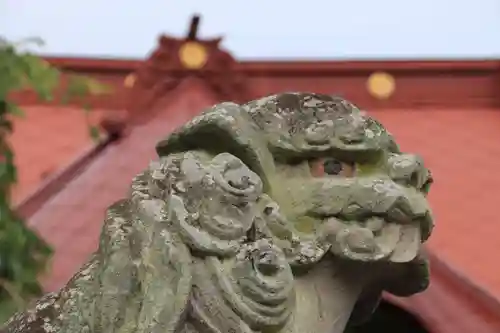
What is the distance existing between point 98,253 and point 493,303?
0.99m

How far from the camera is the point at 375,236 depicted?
97 centimetres

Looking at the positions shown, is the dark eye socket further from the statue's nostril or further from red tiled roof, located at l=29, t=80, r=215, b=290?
red tiled roof, located at l=29, t=80, r=215, b=290

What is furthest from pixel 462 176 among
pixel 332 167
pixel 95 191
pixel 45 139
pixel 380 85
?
pixel 332 167

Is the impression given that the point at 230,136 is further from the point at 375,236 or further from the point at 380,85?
the point at 380,85

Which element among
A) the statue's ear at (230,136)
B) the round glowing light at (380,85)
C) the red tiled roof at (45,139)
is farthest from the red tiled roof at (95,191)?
the statue's ear at (230,136)

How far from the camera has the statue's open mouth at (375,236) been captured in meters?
0.96

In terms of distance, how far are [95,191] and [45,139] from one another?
0.75 metres

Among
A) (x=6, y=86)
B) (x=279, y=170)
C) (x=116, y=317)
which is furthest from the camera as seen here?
(x=6, y=86)

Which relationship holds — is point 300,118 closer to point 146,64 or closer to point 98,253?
point 98,253

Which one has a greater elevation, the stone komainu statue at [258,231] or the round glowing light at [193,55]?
the stone komainu statue at [258,231]

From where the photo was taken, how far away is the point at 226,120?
3.21ft

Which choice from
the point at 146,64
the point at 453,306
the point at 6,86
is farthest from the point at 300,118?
the point at 146,64

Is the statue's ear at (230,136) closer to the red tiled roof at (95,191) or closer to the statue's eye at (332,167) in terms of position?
the statue's eye at (332,167)

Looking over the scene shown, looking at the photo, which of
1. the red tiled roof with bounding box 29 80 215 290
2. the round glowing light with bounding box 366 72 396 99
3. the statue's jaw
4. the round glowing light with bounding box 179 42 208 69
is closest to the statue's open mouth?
the statue's jaw
